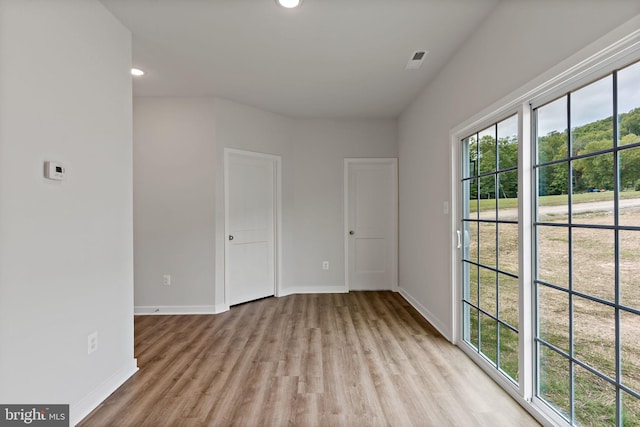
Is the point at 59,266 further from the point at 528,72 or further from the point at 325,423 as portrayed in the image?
the point at 528,72

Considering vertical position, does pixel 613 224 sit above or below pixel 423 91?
below

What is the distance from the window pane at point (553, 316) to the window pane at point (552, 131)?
0.76m

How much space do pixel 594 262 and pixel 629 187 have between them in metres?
0.38

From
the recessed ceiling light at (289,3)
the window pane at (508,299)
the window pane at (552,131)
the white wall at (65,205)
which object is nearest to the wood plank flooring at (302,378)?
the white wall at (65,205)

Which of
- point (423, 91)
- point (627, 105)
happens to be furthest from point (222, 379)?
point (423, 91)

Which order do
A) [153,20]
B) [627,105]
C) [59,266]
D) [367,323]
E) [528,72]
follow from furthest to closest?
[367,323] → [153,20] → [528,72] → [59,266] → [627,105]

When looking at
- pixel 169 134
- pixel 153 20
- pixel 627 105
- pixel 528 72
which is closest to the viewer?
pixel 627 105

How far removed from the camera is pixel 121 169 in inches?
90.9

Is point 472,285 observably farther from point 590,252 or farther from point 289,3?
point 289,3

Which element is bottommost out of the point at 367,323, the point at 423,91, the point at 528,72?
the point at 367,323

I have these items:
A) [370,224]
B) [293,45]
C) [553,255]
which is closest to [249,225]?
[370,224]

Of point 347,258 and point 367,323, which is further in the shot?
point 347,258

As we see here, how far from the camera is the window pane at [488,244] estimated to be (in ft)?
7.72

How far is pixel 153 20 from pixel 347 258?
364 centimetres
